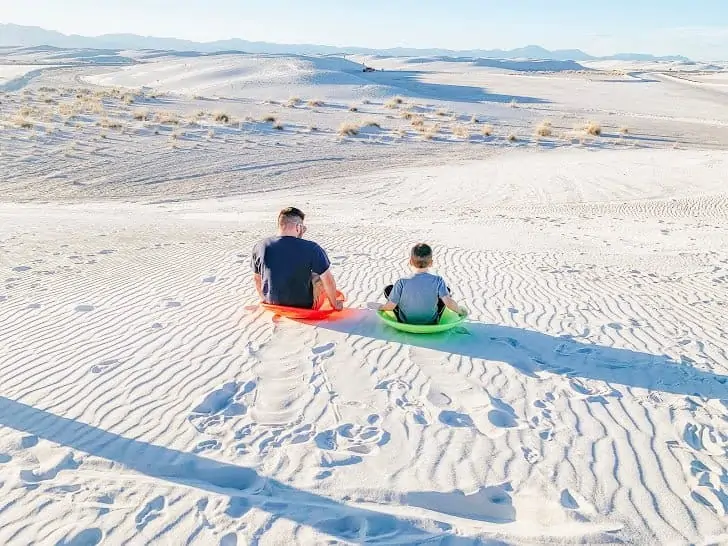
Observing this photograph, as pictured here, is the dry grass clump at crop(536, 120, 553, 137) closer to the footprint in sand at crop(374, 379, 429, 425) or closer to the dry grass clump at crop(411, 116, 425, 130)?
the dry grass clump at crop(411, 116, 425, 130)

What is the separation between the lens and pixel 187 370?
5.06 metres

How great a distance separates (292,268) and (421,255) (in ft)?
3.71

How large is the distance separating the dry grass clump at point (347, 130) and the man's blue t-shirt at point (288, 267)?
1782 cm

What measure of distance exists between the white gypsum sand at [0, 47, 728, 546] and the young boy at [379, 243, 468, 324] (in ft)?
0.72

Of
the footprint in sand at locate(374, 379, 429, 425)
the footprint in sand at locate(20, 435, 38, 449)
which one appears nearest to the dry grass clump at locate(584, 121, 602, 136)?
the footprint in sand at locate(374, 379, 429, 425)

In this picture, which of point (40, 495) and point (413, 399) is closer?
point (40, 495)

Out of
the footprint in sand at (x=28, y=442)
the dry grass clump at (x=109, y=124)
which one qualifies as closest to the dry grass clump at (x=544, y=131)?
the dry grass clump at (x=109, y=124)

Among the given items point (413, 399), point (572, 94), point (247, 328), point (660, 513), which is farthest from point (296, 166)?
point (572, 94)

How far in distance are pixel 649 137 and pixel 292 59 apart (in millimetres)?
37309

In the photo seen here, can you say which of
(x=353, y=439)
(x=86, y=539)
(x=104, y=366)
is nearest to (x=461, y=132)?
(x=104, y=366)

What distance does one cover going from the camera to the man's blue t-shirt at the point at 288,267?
5793 millimetres

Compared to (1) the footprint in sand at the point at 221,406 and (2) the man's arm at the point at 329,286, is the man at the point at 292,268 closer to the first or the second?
(2) the man's arm at the point at 329,286

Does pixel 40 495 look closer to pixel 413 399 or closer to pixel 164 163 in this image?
pixel 413 399

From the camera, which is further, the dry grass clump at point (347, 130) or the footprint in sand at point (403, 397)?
the dry grass clump at point (347, 130)
